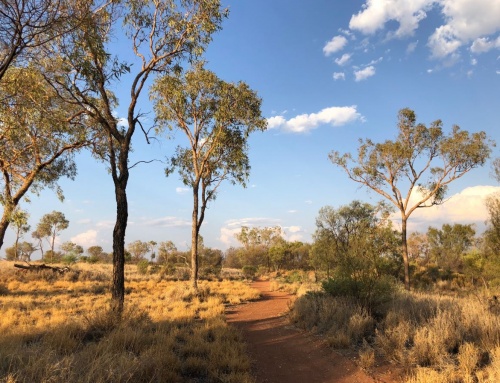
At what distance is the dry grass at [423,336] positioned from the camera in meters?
6.15

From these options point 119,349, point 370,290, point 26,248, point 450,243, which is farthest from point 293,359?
point 26,248

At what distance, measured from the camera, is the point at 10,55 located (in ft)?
23.1

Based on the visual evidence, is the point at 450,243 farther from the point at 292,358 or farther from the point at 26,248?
the point at 26,248

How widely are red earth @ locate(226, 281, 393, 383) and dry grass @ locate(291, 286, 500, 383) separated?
410 mm

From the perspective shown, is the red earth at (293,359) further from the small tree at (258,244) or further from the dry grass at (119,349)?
the small tree at (258,244)

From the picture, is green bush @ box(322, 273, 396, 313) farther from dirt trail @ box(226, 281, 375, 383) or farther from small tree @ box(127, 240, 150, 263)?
small tree @ box(127, 240, 150, 263)

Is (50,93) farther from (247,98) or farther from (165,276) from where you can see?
(165,276)

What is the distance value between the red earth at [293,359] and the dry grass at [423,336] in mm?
410

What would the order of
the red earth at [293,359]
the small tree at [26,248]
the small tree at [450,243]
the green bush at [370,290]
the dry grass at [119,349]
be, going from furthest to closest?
1. the small tree at [26,248]
2. the small tree at [450,243]
3. the green bush at [370,290]
4. the red earth at [293,359]
5. the dry grass at [119,349]

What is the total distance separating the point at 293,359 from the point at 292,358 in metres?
0.07

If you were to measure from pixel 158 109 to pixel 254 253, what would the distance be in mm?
52706

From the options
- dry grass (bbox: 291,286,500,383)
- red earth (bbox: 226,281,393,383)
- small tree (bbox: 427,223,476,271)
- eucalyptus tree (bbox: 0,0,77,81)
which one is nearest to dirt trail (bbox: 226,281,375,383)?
red earth (bbox: 226,281,393,383)

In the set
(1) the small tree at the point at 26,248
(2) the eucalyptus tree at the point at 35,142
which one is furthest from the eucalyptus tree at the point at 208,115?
(1) the small tree at the point at 26,248

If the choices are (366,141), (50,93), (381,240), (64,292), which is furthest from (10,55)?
(381,240)
